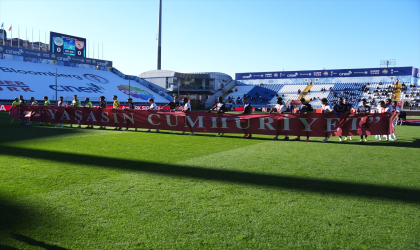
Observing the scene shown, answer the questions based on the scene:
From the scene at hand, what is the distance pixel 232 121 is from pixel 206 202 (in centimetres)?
914

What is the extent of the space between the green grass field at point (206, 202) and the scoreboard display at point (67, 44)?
153 ft

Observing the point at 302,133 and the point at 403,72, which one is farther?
the point at 403,72

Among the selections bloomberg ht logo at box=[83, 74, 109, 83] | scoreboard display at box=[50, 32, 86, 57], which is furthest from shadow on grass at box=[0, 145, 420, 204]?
scoreboard display at box=[50, 32, 86, 57]

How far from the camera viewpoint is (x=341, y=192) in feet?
16.5

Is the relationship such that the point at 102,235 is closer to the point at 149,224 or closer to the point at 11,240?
the point at 149,224

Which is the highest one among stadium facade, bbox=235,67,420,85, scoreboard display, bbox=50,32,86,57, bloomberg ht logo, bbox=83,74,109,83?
scoreboard display, bbox=50,32,86,57

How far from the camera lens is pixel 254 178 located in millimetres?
5848

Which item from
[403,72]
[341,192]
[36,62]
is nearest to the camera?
[341,192]

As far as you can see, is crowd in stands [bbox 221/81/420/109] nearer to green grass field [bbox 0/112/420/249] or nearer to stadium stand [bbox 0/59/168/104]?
stadium stand [bbox 0/59/168/104]

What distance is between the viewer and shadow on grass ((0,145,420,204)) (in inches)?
196

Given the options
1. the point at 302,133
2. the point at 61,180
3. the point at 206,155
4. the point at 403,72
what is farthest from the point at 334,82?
the point at 61,180

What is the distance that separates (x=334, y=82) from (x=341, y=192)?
56911mm

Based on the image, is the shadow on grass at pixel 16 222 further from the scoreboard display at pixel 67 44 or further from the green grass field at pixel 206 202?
the scoreboard display at pixel 67 44

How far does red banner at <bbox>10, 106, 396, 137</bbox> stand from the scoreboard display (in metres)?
35.9
